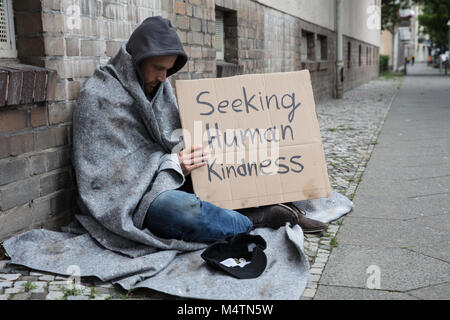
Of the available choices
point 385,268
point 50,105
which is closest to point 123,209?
point 50,105

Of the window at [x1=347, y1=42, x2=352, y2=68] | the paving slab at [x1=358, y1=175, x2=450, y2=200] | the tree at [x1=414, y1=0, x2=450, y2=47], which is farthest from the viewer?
the tree at [x1=414, y1=0, x2=450, y2=47]

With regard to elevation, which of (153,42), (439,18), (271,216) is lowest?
(271,216)

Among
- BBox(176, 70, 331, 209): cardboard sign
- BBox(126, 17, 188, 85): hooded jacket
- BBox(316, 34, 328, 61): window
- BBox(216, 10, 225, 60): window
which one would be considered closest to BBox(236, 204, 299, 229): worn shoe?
BBox(176, 70, 331, 209): cardboard sign

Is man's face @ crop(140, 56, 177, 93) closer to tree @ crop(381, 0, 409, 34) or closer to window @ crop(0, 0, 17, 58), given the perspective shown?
window @ crop(0, 0, 17, 58)

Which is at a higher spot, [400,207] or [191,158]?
[191,158]

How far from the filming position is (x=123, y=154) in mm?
3004

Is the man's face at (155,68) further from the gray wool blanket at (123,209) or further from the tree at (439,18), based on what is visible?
the tree at (439,18)

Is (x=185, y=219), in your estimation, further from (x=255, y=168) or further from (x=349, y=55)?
(x=349, y=55)

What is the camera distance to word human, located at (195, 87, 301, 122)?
3.30 meters

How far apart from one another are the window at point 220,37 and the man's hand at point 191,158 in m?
3.85

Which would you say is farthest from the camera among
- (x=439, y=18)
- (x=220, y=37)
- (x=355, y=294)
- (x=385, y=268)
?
(x=439, y=18)

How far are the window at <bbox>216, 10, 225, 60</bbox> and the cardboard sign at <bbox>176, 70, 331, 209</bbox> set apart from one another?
355 centimetres

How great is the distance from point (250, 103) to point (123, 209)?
110 cm

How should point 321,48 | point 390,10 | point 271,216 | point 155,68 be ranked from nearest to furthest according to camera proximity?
point 155,68 < point 271,216 < point 321,48 < point 390,10
